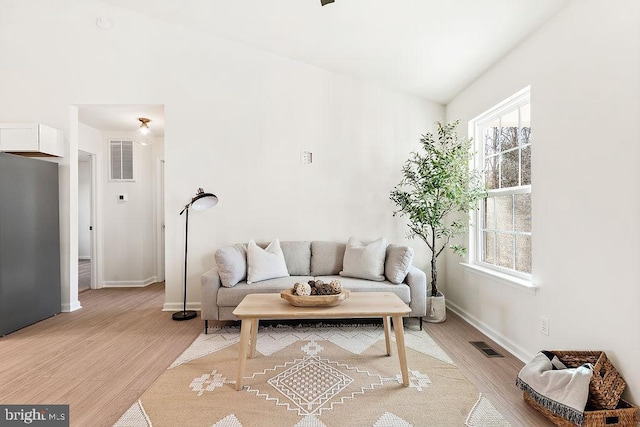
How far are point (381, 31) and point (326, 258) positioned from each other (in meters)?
2.31

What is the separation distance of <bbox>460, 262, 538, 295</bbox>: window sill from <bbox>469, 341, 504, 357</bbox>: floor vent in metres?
0.55

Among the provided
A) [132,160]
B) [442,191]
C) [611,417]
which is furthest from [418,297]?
[132,160]

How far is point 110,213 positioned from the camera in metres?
5.20

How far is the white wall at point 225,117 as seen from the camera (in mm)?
3834

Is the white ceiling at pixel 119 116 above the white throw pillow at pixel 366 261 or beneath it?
above

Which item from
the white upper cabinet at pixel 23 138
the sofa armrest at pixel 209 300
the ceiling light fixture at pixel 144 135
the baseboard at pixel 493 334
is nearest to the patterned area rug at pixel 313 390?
the sofa armrest at pixel 209 300

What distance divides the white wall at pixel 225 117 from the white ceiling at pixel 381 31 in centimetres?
21

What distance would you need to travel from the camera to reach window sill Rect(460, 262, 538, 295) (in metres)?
2.50

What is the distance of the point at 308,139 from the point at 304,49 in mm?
971

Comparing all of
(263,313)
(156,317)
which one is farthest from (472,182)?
(156,317)

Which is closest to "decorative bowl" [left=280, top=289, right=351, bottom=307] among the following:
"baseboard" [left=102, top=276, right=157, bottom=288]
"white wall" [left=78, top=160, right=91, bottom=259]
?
"baseboard" [left=102, top=276, right=157, bottom=288]

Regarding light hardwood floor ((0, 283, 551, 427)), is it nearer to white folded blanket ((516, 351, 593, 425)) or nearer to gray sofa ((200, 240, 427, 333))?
white folded blanket ((516, 351, 593, 425))

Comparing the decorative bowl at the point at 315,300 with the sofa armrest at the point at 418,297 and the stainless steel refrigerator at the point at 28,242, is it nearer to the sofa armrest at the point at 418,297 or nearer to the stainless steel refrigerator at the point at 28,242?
the sofa armrest at the point at 418,297

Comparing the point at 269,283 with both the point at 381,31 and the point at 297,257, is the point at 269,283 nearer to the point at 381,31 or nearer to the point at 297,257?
the point at 297,257
